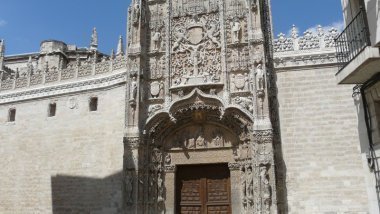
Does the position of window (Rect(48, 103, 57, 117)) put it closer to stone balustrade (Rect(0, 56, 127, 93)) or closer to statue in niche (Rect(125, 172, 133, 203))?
stone balustrade (Rect(0, 56, 127, 93))

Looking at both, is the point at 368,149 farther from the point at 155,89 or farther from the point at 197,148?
the point at 155,89

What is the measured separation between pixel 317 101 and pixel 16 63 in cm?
1967

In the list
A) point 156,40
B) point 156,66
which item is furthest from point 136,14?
point 156,66

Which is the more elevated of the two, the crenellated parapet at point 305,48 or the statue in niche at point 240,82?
the crenellated parapet at point 305,48

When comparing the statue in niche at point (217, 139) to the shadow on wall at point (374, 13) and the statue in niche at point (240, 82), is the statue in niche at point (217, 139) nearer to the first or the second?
the statue in niche at point (240, 82)

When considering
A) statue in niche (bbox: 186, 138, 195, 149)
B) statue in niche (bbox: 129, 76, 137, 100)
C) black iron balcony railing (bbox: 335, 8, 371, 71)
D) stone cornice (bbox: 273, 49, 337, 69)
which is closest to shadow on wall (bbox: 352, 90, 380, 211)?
black iron balcony railing (bbox: 335, 8, 371, 71)

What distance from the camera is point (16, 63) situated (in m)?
24.0

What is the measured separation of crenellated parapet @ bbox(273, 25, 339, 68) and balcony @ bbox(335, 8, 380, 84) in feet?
8.51

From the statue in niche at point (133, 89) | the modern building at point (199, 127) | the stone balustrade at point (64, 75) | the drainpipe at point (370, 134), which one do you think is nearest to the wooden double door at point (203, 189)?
the modern building at point (199, 127)

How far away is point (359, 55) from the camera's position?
7.23 metres

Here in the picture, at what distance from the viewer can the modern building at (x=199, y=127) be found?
34.9 ft

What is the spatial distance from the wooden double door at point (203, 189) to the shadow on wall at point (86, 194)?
6.25 feet

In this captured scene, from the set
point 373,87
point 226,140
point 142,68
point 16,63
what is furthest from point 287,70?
point 16,63

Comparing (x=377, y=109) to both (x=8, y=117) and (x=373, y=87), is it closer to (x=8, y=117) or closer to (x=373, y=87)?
(x=373, y=87)
